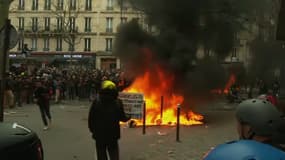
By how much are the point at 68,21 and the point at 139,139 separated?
48392mm

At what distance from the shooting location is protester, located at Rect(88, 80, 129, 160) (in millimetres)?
6488

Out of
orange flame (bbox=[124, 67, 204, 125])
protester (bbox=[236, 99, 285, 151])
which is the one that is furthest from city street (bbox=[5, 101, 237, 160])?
protester (bbox=[236, 99, 285, 151])

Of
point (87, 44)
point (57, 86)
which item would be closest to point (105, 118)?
point (57, 86)

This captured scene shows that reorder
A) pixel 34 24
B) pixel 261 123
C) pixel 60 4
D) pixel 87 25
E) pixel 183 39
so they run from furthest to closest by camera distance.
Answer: pixel 34 24 → pixel 87 25 → pixel 60 4 → pixel 183 39 → pixel 261 123

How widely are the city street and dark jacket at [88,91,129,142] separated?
2.31m

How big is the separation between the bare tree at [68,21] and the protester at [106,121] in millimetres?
51381

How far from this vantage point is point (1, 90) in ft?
Answer: 31.0

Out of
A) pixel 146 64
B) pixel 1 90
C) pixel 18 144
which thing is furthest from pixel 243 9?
pixel 18 144

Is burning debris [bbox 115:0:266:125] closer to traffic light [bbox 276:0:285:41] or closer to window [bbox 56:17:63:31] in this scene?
traffic light [bbox 276:0:285:41]

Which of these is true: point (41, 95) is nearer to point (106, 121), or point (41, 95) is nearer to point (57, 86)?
point (106, 121)

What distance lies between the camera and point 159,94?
51.0ft

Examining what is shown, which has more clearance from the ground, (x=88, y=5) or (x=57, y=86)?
(x=88, y=5)

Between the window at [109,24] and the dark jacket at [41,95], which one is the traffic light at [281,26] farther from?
the window at [109,24]

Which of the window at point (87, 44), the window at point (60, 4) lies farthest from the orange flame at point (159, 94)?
the window at point (87, 44)
